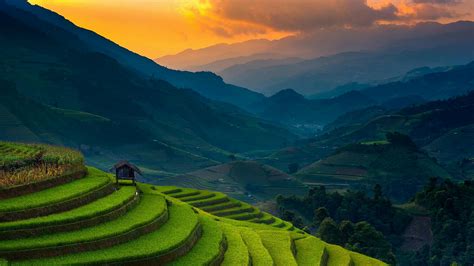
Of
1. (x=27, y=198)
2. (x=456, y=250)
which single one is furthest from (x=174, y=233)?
(x=456, y=250)

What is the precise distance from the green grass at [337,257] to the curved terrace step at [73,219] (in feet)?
50.4

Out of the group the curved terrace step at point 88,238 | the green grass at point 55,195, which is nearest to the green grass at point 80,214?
the curved terrace step at point 88,238

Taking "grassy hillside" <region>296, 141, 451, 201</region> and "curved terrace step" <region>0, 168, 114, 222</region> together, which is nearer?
"curved terrace step" <region>0, 168, 114, 222</region>

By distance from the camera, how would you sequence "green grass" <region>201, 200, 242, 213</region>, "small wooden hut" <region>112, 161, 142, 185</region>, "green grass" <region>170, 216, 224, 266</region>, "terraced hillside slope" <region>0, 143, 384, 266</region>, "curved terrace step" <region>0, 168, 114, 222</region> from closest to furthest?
"terraced hillside slope" <region>0, 143, 384, 266</region>
"curved terrace step" <region>0, 168, 114, 222</region>
"green grass" <region>170, 216, 224, 266</region>
"small wooden hut" <region>112, 161, 142, 185</region>
"green grass" <region>201, 200, 242, 213</region>

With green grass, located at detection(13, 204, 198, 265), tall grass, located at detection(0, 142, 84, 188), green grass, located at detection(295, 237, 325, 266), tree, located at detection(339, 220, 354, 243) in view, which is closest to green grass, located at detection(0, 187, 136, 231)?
green grass, located at detection(13, 204, 198, 265)

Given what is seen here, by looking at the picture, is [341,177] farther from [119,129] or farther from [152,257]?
[152,257]

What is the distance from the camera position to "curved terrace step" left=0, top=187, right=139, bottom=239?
24234mm

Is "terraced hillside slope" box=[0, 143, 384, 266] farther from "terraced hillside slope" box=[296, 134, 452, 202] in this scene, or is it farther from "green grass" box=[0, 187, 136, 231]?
"terraced hillside slope" box=[296, 134, 452, 202]

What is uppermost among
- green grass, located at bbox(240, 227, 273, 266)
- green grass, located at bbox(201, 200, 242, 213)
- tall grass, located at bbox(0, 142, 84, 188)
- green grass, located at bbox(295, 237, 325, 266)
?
tall grass, located at bbox(0, 142, 84, 188)

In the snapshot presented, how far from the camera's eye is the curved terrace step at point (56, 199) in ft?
84.1

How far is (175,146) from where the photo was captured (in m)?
198

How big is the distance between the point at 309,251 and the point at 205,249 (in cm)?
1296

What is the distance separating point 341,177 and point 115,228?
414ft

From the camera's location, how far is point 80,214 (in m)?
27.1
